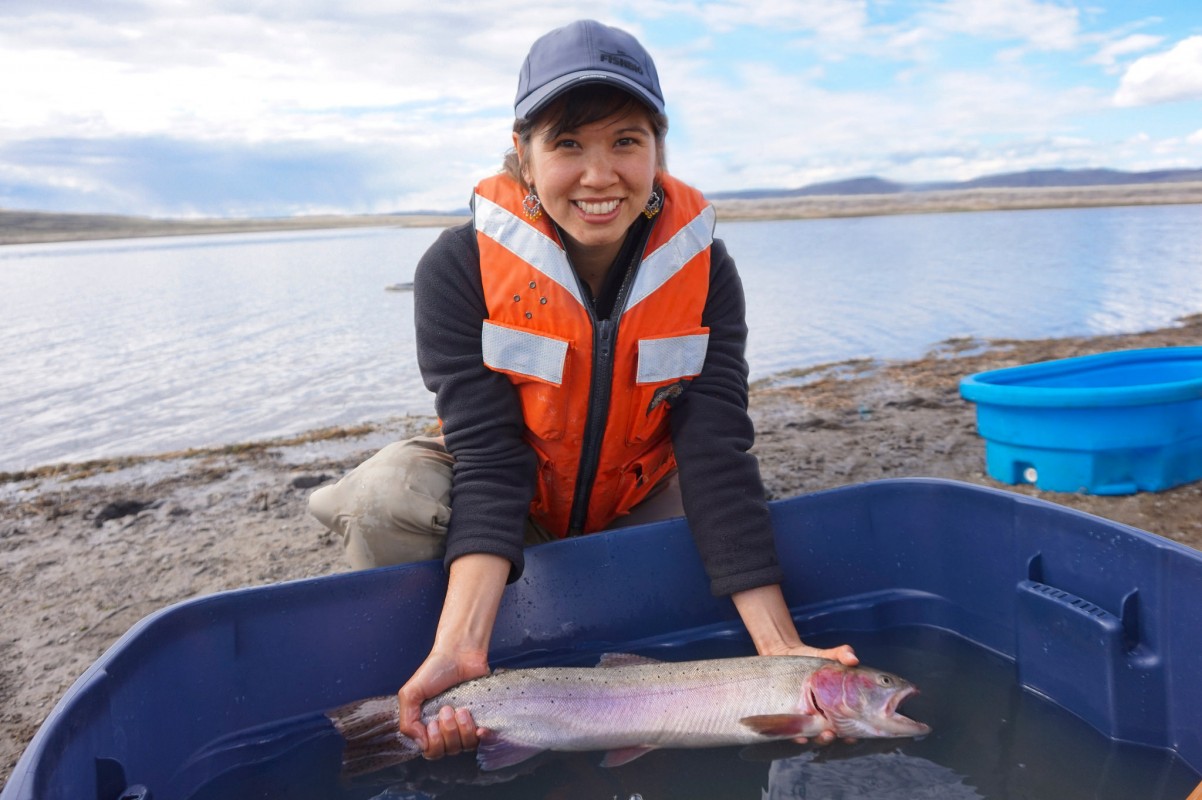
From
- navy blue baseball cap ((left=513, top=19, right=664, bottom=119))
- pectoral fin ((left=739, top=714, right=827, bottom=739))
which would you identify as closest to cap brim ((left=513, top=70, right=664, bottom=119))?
navy blue baseball cap ((left=513, top=19, right=664, bottom=119))

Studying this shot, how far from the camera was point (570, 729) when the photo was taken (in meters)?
2.65

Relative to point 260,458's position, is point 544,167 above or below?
above

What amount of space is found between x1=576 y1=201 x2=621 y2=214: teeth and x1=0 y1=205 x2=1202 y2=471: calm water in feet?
19.5

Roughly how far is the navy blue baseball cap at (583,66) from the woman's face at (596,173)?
100mm

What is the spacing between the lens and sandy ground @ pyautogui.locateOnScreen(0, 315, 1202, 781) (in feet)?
12.9

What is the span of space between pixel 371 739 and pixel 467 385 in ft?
3.85

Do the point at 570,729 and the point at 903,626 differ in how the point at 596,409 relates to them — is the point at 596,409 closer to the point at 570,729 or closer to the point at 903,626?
the point at 570,729

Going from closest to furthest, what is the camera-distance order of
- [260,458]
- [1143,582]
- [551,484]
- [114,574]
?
[1143,582]
[551,484]
[114,574]
[260,458]

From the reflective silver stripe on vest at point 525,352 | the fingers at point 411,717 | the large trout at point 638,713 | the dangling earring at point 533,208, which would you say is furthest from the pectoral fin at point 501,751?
the dangling earring at point 533,208

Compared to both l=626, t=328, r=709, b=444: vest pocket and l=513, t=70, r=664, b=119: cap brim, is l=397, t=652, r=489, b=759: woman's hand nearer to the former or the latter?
l=626, t=328, r=709, b=444: vest pocket

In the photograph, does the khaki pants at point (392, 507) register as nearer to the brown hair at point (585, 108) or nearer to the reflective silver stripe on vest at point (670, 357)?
the reflective silver stripe on vest at point (670, 357)

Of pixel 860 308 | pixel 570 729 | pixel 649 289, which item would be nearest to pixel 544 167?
pixel 649 289

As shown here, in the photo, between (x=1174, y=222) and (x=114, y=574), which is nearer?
(x=114, y=574)

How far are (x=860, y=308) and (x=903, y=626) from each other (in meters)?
11.7
